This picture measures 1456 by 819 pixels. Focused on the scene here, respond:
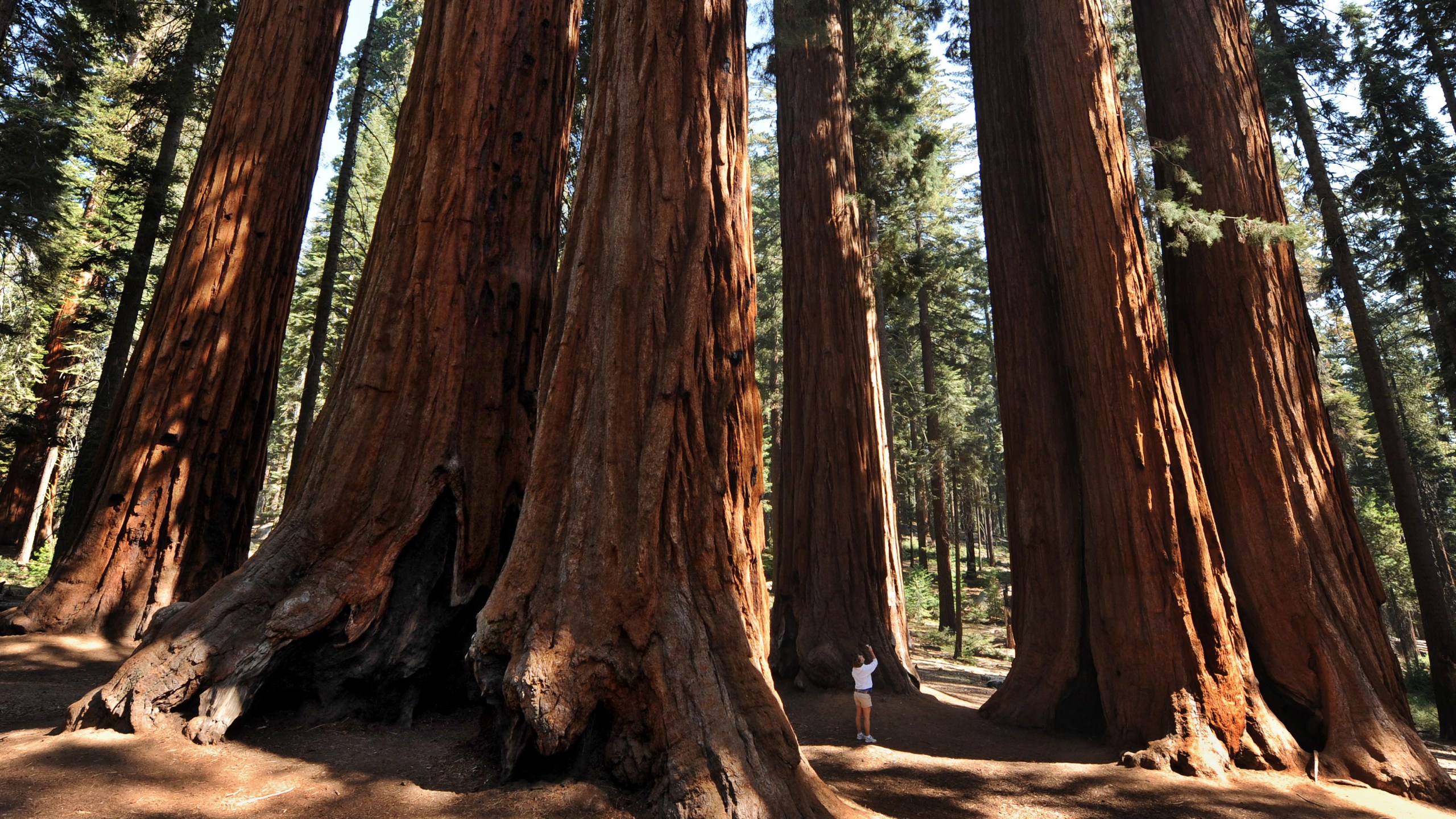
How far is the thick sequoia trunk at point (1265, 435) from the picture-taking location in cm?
529

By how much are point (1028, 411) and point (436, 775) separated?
6370 millimetres

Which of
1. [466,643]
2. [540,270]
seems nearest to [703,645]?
[466,643]

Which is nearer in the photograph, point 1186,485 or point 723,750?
point 723,750

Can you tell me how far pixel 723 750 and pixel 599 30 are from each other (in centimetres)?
433

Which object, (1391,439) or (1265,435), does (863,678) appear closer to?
(1265,435)

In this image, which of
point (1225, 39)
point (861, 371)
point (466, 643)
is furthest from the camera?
point (861, 371)

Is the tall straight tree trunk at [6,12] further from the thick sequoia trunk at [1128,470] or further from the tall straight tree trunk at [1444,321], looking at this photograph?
the tall straight tree trunk at [1444,321]

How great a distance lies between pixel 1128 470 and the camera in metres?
5.91

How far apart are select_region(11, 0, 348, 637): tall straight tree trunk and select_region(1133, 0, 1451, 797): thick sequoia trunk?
9.00 meters

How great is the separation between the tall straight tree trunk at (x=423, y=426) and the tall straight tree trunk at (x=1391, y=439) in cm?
1274

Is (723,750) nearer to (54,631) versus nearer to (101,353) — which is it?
(54,631)

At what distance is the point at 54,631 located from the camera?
5.58m

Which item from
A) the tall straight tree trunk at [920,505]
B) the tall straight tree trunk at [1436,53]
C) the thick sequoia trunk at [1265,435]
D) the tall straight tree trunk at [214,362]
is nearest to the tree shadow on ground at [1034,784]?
the thick sequoia trunk at [1265,435]

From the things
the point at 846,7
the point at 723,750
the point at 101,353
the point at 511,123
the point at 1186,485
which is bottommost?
the point at 723,750
